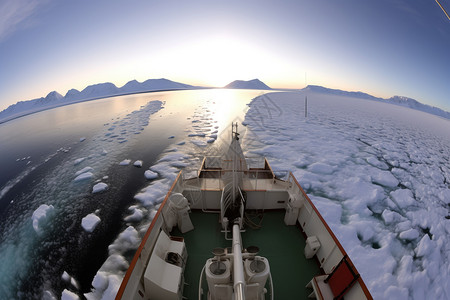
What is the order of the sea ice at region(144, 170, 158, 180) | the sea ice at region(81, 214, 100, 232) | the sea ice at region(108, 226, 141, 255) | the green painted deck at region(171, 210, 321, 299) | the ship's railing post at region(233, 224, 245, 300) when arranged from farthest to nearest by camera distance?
1. the sea ice at region(144, 170, 158, 180)
2. the sea ice at region(81, 214, 100, 232)
3. the sea ice at region(108, 226, 141, 255)
4. the green painted deck at region(171, 210, 321, 299)
5. the ship's railing post at region(233, 224, 245, 300)

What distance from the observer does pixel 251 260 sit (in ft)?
10.1

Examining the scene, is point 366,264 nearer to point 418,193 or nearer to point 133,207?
point 418,193

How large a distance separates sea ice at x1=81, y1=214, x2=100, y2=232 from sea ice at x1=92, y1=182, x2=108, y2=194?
265cm

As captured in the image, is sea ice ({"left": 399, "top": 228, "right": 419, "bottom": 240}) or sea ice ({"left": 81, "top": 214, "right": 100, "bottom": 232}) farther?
sea ice ({"left": 81, "top": 214, "right": 100, "bottom": 232})

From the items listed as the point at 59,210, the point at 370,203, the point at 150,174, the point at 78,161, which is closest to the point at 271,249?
the point at 370,203

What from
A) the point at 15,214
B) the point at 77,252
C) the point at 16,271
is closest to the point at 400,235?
the point at 77,252

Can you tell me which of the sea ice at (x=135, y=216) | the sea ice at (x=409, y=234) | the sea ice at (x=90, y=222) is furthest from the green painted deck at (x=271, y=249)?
the sea ice at (x=90, y=222)

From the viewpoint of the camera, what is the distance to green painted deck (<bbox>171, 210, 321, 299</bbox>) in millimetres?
4234

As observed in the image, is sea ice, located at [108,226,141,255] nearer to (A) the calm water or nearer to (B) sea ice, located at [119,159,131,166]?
(A) the calm water

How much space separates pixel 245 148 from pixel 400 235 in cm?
1376

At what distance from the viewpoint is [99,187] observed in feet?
41.7

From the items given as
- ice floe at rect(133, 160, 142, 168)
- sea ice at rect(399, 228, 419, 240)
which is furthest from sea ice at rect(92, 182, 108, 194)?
sea ice at rect(399, 228, 419, 240)

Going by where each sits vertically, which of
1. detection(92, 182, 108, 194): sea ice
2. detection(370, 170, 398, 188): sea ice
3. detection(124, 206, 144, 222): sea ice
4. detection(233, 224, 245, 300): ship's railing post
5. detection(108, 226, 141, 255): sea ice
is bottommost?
detection(108, 226, 141, 255): sea ice

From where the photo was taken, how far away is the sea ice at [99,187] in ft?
40.9
